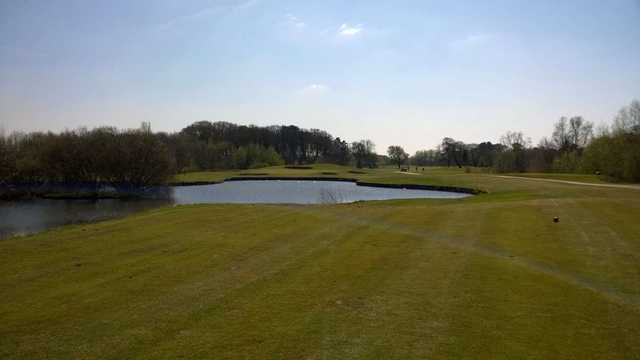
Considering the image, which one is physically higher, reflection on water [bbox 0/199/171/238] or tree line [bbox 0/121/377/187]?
tree line [bbox 0/121/377/187]

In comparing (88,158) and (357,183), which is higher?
(88,158)

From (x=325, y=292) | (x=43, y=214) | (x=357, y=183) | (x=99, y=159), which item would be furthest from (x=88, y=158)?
(x=325, y=292)

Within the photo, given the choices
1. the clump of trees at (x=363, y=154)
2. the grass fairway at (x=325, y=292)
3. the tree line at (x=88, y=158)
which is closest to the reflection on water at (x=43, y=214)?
the tree line at (x=88, y=158)

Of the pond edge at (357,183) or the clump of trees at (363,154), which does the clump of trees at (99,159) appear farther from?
the clump of trees at (363,154)

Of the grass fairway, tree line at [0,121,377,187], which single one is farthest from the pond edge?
the grass fairway

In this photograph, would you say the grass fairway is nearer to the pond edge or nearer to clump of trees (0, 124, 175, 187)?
the pond edge

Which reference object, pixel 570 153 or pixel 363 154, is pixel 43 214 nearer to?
pixel 570 153

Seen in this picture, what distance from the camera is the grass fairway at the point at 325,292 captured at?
7789 mm

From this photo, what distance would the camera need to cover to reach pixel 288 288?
10828 millimetres

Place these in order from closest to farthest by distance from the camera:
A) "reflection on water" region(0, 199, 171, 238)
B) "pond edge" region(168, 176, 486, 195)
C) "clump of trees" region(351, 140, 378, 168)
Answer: "reflection on water" region(0, 199, 171, 238) → "pond edge" region(168, 176, 486, 195) → "clump of trees" region(351, 140, 378, 168)

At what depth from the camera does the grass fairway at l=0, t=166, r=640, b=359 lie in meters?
7.79

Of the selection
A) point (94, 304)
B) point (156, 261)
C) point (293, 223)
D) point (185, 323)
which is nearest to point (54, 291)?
point (94, 304)

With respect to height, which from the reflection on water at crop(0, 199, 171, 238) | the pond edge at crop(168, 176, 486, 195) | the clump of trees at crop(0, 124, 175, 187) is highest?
the clump of trees at crop(0, 124, 175, 187)

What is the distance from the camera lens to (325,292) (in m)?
10.6
